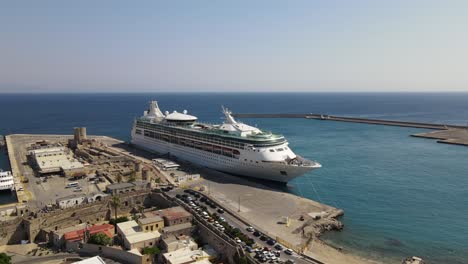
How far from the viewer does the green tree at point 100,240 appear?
33188 millimetres

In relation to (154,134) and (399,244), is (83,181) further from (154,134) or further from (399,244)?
(399,244)

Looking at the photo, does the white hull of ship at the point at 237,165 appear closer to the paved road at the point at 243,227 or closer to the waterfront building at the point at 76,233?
the paved road at the point at 243,227

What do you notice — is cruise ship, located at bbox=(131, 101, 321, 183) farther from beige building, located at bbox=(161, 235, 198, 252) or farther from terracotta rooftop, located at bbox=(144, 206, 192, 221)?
beige building, located at bbox=(161, 235, 198, 252)

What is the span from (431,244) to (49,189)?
5489 centimetres

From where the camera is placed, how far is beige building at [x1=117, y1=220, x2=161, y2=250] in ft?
109

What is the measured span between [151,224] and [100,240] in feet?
18.0

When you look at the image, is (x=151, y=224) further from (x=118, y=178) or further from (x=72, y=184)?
(x=72, y=184)

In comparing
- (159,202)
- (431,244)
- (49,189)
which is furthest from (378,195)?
(49,189)

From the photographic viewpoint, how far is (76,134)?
86.8 meters

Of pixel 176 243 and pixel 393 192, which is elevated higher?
pixel 176 243

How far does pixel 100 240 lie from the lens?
109 ft

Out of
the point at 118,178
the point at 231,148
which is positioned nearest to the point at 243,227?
the point at 231,148

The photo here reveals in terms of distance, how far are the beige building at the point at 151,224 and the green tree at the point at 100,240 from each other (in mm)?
3810

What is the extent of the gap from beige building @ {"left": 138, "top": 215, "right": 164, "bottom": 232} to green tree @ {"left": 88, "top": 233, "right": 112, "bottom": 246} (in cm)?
381
